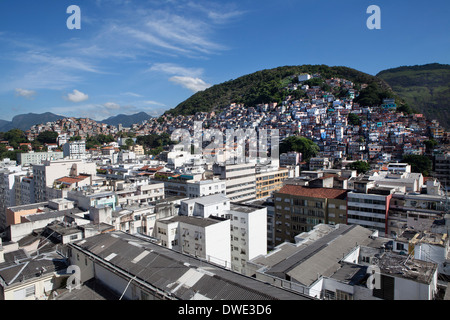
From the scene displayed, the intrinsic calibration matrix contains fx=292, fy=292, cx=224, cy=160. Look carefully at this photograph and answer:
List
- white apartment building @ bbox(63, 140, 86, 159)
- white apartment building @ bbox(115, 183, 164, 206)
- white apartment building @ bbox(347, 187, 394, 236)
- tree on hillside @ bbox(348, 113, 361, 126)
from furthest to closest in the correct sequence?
tree on hillside @ bbox(348, 113, 361, 126) < white apartment building @ bbox(63, 140, 86, 159) < white apartment building @ bbox(115, 183, 164, 206) < white apartment building @ bbox(347, 187, 394, 236)

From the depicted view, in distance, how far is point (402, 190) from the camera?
22828 mm

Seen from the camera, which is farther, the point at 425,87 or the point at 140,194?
the point at 425,87

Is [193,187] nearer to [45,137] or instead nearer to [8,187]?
[8,187]

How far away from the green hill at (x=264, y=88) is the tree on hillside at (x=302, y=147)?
30.8 meters

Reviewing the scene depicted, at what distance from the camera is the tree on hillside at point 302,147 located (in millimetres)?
59188

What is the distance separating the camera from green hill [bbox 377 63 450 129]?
317ft

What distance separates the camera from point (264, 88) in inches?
4198

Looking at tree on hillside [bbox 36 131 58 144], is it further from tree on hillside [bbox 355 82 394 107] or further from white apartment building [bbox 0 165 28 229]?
tree on hillside [bbox 355 82 394 107]

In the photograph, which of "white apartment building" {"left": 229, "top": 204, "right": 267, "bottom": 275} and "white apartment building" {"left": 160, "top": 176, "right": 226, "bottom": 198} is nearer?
"white apartment building" {"left": 229, "top": 204, "right": 267, "bottom": 275}

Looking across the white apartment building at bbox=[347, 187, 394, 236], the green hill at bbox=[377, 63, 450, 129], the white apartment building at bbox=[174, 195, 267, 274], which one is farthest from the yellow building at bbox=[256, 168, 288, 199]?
the green hill at bbox=[377, 63, 450, 129]

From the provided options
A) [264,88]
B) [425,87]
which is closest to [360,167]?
[264,88]

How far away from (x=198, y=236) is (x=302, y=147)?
47749 mm

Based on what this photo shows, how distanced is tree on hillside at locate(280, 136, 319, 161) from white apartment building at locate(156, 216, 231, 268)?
44411 millimetres
